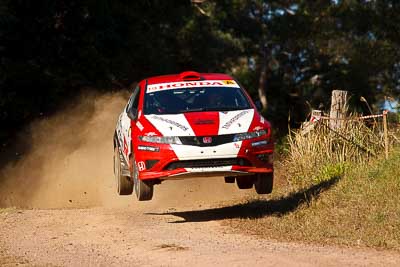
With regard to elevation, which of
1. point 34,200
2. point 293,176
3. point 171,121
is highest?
point 171,121

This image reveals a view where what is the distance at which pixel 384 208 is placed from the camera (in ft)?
39.0

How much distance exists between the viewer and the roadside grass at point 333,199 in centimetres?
1100

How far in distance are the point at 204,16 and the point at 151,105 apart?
102 feet

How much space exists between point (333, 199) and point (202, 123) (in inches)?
89.1

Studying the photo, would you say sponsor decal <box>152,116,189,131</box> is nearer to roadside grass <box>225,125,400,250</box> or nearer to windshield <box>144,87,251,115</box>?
windshield <box>144,87,251,115</box>

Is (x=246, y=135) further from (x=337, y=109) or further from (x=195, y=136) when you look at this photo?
(x=337, y=109)

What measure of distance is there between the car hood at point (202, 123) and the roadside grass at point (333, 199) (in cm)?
126

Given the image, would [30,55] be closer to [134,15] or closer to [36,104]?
[36,104]

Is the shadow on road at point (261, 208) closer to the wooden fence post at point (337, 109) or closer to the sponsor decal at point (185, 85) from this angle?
the wooden fence post at point (337, 109)

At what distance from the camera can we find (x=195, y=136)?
12.0 m

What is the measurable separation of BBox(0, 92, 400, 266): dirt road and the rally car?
75 centimetres

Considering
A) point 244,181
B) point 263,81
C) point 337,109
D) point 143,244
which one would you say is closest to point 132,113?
point 244,181

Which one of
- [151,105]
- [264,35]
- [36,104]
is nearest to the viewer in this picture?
[151,105]

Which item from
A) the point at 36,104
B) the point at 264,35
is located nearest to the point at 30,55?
the point at 36,104
